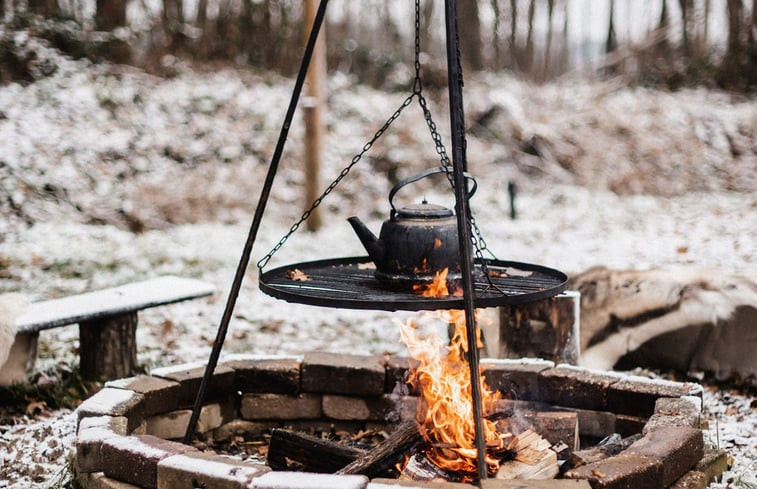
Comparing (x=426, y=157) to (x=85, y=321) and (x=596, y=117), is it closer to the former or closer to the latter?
(x=596, y=117)

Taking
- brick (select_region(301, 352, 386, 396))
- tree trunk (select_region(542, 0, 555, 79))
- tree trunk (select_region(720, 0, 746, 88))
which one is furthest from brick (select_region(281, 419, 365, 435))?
tree trunk (select_region(542, 0, 555, 79))

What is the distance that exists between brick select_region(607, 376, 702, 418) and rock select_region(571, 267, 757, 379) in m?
1.35

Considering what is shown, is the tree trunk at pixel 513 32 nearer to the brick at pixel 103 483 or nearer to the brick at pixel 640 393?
the brick at pixel 640 393

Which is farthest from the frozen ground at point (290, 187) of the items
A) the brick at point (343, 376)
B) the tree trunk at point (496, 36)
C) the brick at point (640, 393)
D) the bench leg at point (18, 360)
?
the tree trunk at point (496, 36)

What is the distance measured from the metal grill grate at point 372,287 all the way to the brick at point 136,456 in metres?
0.72

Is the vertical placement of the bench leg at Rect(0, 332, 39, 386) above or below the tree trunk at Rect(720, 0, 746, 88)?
below

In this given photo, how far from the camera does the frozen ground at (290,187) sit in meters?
6.44

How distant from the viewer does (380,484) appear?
7.93 ft

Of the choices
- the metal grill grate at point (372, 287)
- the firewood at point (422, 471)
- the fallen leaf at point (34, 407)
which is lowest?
the fallen leaf at point (34, 407)

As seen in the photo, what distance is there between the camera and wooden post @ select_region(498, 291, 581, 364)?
4488 mm

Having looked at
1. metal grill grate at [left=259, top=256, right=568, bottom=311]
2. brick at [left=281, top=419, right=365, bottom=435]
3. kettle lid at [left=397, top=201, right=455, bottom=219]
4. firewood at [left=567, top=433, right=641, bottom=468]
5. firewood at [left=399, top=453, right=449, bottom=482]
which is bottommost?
brick at [left=281, top=419, right=365, bottom=435]

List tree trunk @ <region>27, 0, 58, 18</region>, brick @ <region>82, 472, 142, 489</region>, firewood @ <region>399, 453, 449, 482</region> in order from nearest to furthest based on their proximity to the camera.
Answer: brick @ <region>82, 472, 142, 489</region>, firewood @ <region>399, 453, 449, 482</region>, tree trunk @ <region>27, 0, 58, 18</region>

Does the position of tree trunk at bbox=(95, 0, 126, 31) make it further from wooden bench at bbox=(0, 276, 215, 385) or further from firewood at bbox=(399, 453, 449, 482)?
firewood at bbox=(399, 453, 449, 482)

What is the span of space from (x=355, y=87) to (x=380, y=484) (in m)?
12.1
